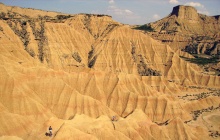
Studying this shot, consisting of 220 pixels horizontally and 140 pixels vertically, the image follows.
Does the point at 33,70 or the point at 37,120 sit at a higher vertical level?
the point at 33,70

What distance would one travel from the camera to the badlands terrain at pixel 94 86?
6341cm

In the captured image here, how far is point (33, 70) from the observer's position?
282 feet

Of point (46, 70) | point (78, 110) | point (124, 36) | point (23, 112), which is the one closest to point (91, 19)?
point (124, 36)

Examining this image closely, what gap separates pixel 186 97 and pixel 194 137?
44.9 meters

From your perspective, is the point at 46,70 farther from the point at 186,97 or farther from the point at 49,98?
the point at 186,97

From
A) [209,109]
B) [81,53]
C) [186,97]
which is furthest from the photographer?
[81,53]

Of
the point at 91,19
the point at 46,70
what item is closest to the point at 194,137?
the point at 46,70

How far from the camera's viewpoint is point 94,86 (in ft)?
310

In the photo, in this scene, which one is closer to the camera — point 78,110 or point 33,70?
point 78,110

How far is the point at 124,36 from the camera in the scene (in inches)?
5689

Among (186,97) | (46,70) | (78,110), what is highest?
(46,70)

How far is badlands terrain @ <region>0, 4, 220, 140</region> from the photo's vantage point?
63406mm

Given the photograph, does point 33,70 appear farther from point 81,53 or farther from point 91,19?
point 91,19

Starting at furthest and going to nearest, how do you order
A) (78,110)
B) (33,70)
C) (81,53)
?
(81,53) < (33,70) < (78,110)
